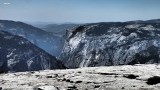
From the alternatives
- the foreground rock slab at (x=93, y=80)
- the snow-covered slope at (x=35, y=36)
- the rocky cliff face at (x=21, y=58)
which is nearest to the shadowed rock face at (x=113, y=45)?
the rocky cliff face at (x=21, y=58)

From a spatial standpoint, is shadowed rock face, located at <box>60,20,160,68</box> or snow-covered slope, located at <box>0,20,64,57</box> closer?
shadowed rock face, located at <box>60,20,160,68</box>

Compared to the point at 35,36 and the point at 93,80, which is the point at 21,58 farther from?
the point at 35,36

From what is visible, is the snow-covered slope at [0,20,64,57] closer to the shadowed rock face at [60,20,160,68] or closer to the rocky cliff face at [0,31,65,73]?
the shadowed rock face at [60,20,160,68]

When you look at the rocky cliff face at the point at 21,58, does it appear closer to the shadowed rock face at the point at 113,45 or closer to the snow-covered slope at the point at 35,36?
the shadowed rock face at the point at 113,45

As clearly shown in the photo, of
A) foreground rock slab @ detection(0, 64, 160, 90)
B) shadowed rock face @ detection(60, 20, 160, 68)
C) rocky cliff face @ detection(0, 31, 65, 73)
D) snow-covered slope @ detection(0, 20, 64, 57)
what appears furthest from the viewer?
snow-covered slope @ detection(0, 20, 64, 57)

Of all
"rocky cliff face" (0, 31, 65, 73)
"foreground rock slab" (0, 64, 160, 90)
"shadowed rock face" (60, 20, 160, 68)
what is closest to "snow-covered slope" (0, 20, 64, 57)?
"shadowed rock face" (60, 20, 160, 68)

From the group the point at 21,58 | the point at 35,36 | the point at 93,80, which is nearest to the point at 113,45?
the point at 21,58
